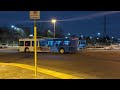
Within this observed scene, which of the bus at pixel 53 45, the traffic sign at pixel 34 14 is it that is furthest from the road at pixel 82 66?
the bus at pixel 53 45

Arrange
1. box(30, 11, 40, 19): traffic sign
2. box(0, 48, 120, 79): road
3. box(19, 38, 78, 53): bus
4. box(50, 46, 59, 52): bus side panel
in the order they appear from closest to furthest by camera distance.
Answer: box(30, 11, 40, 19): traffic sign, box(0, 48, 120, 79): road, box(19, 38, 78, 53): bus, box(50, 46, 59, 52): bus side panel

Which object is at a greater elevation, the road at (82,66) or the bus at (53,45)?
the bus at (53,45)

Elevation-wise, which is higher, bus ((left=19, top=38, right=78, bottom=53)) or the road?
bus ((left=19, top=38, right=78, bottom=53))

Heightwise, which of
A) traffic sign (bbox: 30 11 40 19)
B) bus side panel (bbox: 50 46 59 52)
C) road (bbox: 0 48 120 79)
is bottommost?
road (bbox: 0 48 120 79)

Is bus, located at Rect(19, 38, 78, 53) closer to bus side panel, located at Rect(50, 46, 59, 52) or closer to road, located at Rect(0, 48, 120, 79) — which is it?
bus side panel, located at Rect(50, 46, 59, 52)

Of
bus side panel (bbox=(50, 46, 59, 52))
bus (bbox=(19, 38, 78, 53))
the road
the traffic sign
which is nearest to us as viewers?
the traffic sign

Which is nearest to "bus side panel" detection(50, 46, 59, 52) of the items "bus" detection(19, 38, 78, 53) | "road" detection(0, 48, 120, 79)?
"bus" detection(19, 38, 78, 53)

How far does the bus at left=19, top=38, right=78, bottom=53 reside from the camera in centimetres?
4984

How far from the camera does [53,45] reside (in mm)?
51062

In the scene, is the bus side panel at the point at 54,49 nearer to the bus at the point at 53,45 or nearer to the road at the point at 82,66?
the bus at the point at 53,45

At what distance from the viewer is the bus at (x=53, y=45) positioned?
49844mm

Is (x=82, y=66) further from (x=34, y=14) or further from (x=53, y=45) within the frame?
(x=53, y=45)
